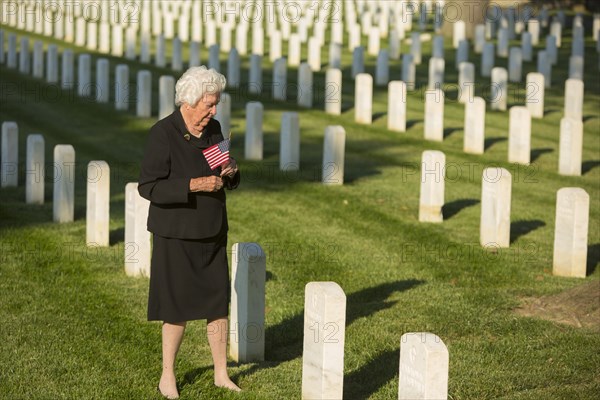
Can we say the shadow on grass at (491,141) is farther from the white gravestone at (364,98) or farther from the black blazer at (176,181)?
the black blazer at (176,181)

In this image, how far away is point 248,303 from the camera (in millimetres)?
8102

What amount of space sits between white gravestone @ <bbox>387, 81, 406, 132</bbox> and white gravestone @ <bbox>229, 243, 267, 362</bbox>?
429 inches

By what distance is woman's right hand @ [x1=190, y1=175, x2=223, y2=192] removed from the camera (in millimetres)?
7258

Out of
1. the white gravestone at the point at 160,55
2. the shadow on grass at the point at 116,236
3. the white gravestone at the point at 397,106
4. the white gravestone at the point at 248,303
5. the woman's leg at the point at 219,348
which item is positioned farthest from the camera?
the white gravestone at the point at 160,55

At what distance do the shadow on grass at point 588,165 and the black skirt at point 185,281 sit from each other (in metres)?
9.60

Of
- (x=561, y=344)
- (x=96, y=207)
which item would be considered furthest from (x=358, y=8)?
(x=561, y=344)

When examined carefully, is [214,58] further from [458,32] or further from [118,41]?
[458,32]

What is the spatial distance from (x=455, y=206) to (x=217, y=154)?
6.81 metres

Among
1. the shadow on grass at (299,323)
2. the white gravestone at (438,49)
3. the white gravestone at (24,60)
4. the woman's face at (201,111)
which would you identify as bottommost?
the white gravestone at (24,60)

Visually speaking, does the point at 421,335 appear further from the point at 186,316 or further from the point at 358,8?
the point at 358,8

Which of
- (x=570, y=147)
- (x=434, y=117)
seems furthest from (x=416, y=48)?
(x=570, y=147)

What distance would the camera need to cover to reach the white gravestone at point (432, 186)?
1262 cm

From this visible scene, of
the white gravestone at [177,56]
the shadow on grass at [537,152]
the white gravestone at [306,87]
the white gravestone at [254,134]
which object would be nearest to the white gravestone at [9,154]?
the white gravestone at [254,134]

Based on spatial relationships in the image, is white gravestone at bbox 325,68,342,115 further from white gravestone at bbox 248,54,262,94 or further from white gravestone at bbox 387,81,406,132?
white gravestone at bbox 248,54,262,94
